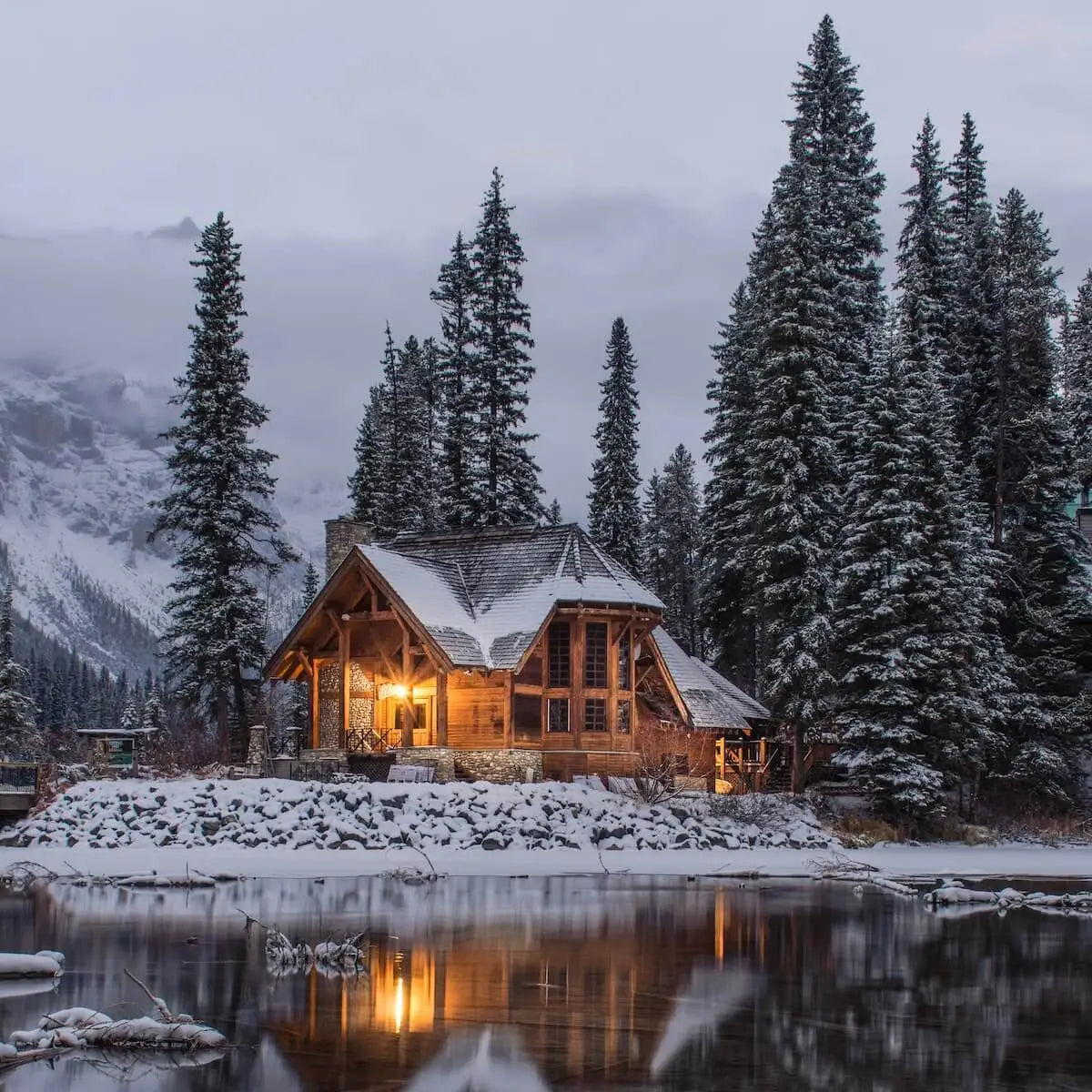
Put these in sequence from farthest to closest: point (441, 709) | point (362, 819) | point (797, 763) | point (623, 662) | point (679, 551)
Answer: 1. point (679, 551)
2. point (797, 763)
3. point (623, 662)
4. point (441, 709)
5. point (362, 819)

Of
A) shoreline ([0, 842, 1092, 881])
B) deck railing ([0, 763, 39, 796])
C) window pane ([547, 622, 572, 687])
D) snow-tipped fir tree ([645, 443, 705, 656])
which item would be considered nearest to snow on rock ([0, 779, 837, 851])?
shoreline ([0, 842, 1092, 881])

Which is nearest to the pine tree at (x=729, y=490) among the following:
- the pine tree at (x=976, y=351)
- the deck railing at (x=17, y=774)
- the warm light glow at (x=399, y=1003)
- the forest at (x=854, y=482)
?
the forest at (x=854, y=482)

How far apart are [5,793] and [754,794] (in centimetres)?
1994

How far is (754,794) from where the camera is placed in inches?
1592

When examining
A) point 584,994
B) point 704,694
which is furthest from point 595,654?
point 584,994

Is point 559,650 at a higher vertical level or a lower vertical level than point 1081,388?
lower

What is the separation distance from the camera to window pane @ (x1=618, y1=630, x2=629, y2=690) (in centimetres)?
4316

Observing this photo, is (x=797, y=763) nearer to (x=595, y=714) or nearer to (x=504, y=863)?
(x=595, y=714)

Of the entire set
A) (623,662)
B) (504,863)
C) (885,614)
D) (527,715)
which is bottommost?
(504,863)

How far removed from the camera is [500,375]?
56.6m

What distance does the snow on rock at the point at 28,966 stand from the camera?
50.4 feet

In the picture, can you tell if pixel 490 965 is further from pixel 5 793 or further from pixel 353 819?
pixel 5 793

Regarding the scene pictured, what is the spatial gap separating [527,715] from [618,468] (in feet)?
78.0

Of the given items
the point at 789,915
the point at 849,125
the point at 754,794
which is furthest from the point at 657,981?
the point at 849,125
